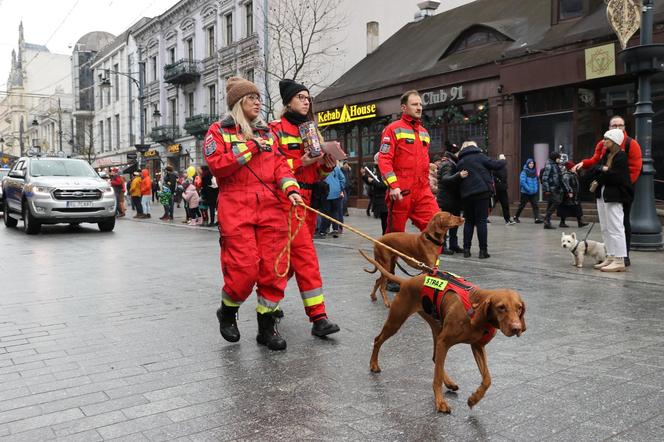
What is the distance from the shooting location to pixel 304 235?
4.98 meters

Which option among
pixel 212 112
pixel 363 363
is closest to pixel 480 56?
pixel 363 363

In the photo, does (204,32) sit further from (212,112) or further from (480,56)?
(480,56)

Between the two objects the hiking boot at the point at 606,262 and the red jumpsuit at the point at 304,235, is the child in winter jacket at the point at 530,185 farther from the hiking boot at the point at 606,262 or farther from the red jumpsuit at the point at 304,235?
the red jumpsuit at the point at 304,235

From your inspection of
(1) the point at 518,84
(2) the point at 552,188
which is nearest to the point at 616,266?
(2) the point at 552,188

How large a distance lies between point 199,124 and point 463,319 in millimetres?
34898

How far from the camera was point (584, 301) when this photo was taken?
6105 millimetres

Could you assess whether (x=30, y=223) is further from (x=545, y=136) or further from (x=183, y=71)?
(x=183, y=71)

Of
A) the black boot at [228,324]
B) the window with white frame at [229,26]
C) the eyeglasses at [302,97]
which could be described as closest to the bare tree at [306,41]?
the window with white frame at [229,26]

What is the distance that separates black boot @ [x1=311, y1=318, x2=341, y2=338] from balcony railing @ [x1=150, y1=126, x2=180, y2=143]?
124ft

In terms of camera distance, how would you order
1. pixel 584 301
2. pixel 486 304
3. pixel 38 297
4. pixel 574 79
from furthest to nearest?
pixel 574 79
pixel 38 297
pixel 584 301
pixel 486 304

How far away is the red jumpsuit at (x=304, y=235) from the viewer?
4.83m

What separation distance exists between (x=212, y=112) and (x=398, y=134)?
31.7 meters

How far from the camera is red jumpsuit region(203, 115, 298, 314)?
4305 mm

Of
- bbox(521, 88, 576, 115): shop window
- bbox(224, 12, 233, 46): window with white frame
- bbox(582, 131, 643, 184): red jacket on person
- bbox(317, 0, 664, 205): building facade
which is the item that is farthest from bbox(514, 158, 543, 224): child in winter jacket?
bbox(224, 12, 233, 46): window with white frame
